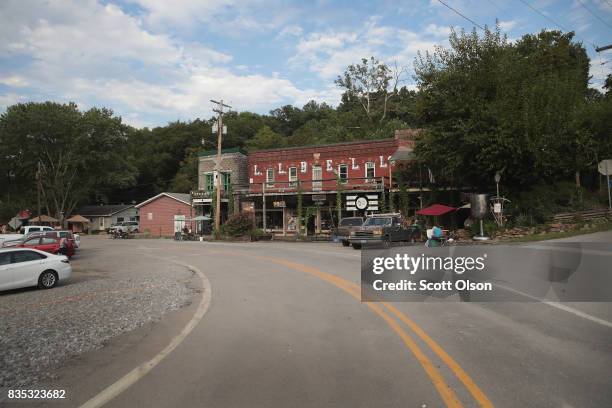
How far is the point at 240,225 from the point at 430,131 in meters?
17.3

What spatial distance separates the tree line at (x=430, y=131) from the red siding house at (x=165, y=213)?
445 inches

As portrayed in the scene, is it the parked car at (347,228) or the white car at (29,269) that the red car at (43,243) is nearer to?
the white car at (29,269)

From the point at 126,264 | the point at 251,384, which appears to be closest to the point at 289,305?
the point at 251,384

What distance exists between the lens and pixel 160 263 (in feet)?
68.6

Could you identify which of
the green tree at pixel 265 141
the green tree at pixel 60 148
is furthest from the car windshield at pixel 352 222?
the green tree at pixel 60 148

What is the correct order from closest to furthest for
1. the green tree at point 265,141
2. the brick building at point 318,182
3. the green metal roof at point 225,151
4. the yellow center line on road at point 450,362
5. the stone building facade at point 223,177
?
the yellow center line on road at point 450,362 → the brick building at point 318,182 → the stone building facade at point 223,177 → the green metal roof at point 225,151 → the green tree at point 265,141

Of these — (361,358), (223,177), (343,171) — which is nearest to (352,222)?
(343,171)

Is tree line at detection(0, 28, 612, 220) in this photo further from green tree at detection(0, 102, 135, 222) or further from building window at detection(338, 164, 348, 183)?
building window at detection(338, 164, 348, 183)

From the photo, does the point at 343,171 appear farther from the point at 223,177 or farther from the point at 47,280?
the point at 47,280

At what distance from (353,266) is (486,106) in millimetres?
15320

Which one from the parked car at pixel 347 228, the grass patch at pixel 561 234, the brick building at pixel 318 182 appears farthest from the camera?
the brick building at pixel 318 182

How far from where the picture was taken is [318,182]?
1628 inches

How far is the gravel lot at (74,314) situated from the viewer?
20.8 feet

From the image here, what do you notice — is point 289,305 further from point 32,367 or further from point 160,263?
point 160,263
